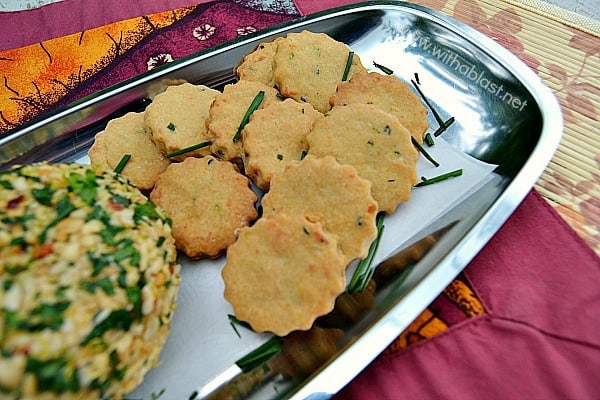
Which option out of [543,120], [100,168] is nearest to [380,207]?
[543,120]

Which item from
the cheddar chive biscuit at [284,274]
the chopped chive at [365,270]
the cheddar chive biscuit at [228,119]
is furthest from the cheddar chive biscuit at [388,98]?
the cheddar chive biscuit at [284,274]

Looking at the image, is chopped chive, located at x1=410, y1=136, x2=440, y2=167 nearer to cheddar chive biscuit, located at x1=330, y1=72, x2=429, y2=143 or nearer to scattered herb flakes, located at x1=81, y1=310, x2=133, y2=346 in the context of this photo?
cheddar chive biscuit, located at x1=330, y1=72, x2=429, y2=143

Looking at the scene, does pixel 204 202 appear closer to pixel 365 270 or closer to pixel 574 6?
pixel 365 270

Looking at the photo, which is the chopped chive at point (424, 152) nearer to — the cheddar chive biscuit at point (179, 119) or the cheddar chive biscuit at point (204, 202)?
the cheddar chive biscuit at point (204, 202)

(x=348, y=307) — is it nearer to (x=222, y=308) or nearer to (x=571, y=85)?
(x=222, y=308)

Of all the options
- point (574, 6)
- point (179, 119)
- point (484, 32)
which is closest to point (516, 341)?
point (179, 119)
